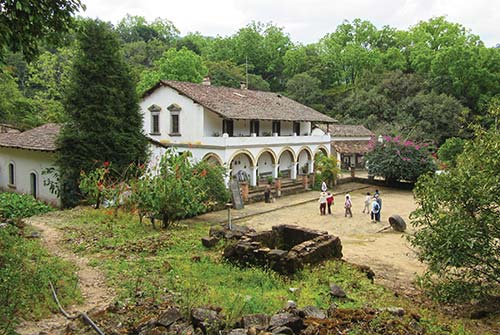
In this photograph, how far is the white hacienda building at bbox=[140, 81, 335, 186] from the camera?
26.0 meters

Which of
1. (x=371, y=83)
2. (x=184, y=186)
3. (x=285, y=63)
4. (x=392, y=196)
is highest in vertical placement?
(x=285, y=63)

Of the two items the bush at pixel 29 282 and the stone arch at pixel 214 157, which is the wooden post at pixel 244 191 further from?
the bush at pixel 29 282

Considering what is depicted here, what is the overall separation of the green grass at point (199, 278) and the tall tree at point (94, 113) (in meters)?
5.95

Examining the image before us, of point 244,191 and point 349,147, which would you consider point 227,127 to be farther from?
point 349,147

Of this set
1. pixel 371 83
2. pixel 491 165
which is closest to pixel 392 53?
pixel 371 83

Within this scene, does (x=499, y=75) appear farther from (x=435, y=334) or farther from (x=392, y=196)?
(x=435, y=334)

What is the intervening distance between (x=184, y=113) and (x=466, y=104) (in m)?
36.1

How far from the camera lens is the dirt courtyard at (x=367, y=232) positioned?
13.2 meters

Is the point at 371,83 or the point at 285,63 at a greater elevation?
the point at 285,63

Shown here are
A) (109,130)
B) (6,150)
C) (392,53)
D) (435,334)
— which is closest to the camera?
(435,334)

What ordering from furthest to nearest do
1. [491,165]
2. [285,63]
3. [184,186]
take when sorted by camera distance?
[285,63], [184,186], [491,165]

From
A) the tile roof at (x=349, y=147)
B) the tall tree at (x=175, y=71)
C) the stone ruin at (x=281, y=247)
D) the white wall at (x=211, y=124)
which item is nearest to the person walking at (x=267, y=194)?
the white wall at (x=211, y=124)

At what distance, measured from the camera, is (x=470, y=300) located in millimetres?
9820

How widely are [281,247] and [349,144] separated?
97.2 feet
